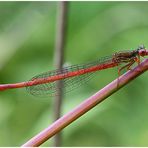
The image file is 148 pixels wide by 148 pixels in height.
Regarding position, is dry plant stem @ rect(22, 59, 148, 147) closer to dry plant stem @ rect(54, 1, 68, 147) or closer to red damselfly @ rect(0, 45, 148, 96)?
dry plant stem @ rect(54, 1, 68, 147)

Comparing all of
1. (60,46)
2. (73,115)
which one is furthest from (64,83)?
(73,115)

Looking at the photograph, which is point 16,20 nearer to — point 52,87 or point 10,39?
point 10,39

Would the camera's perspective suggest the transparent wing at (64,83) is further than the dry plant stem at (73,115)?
Yes

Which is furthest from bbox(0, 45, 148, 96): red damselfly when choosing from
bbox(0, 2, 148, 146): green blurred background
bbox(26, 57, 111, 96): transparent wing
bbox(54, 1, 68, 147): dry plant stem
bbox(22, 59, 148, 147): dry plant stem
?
bbox(22, 59, 148, 147): dry plant stem

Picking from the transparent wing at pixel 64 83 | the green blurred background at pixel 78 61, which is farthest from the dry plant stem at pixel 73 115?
the green blurred background at pixel 78 61

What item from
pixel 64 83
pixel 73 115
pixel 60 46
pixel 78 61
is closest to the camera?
pixel 73 115

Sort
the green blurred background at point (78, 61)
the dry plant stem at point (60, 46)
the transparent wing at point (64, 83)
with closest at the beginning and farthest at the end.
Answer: the dry plant stem at point (60, 46), the transparent wing at point (64, 83), the green blurred background at point (78, 61)

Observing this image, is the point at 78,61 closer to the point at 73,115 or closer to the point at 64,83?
the point at 64,83

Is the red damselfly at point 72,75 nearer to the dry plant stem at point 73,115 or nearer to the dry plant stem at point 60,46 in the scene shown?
the dry plant stem at point 60,46

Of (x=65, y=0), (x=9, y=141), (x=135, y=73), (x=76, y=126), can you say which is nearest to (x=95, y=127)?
(x=76, y=126)
